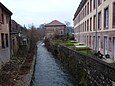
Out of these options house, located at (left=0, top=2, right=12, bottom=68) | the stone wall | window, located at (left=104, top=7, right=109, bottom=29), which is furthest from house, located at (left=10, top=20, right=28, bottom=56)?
window, located at (left=104, top=7, right=109, bottom=29)

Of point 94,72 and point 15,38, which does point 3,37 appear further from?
point 15,38

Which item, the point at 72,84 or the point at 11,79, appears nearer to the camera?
the point at 11,79

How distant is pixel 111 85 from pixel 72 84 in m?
7.76

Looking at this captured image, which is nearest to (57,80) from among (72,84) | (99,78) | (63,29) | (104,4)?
(72,84)

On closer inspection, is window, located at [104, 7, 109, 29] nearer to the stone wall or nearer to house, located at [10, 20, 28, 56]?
the stone wall

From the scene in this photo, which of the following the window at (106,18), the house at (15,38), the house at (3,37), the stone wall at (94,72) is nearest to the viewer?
the stone wall at (94,72)

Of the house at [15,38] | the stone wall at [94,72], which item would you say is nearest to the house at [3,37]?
the house at [15,38]

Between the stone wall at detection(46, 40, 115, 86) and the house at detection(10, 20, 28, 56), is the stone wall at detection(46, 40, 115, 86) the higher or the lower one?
the lower one

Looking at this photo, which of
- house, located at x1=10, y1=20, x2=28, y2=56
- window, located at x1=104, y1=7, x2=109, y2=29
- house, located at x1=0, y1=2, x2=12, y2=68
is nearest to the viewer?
house, located at x1=0, y1=2, x2=12, y2=68

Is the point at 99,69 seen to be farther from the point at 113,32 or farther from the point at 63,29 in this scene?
the point at 63,29

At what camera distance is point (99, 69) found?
41.1 ft

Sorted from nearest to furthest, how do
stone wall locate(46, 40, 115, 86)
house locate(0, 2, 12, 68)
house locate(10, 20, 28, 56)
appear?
stone wall locate(46, 40, 115, 86) → house locate(0, 2, 12, 68) → house locate(10, 20, 28, 56)

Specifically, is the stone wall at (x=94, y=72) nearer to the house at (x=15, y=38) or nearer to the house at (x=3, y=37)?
the house at (x=3, y=37)

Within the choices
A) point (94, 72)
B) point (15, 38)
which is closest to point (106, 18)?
point (94, 72)
